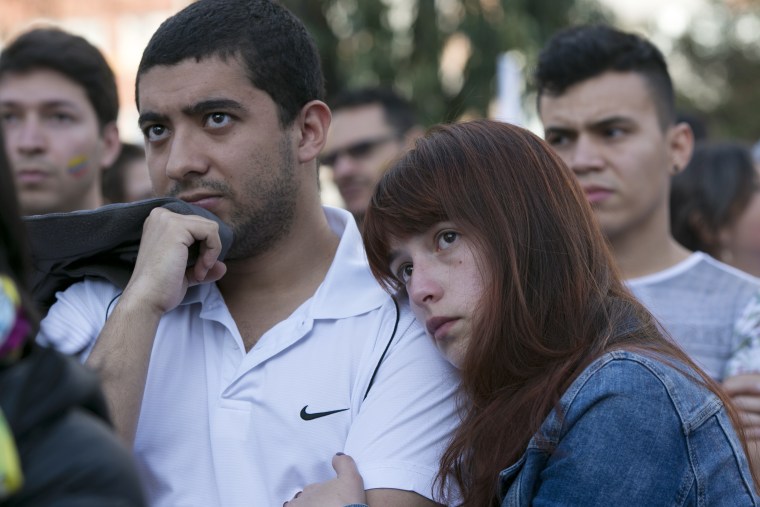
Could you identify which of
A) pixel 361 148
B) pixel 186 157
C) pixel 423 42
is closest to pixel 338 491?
pixel 186 157

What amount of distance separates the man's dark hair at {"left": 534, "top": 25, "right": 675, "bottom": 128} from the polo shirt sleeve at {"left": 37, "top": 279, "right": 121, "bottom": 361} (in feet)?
6.94

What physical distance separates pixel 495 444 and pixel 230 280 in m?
1.05

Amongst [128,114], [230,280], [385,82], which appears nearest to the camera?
[230,280]

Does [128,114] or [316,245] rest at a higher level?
[128,114]

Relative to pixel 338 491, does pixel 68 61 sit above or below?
above

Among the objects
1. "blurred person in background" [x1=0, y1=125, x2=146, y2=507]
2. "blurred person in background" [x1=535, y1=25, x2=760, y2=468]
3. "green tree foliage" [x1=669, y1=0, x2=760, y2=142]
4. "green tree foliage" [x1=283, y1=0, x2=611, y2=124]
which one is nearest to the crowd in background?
"blurred person in background" [x1=535, y1=25, x2=760, y2=468]

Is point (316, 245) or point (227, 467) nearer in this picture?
point (227, 467)

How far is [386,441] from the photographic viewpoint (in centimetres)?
250

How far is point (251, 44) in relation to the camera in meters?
2.92

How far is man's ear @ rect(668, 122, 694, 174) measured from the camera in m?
4.22

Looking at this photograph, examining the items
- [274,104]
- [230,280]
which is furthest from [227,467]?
[274,104]

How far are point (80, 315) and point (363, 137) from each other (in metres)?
3.60

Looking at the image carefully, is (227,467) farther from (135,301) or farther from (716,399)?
(716,399)

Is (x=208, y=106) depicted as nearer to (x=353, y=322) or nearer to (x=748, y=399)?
(x=353, y=322)
